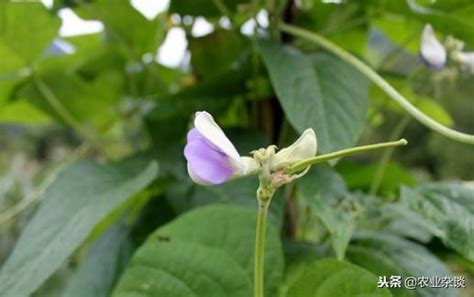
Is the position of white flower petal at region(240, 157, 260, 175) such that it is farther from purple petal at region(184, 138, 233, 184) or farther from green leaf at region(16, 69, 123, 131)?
green leaf at region(16, 69, 123, 131)

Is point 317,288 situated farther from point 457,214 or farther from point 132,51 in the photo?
point 132,51

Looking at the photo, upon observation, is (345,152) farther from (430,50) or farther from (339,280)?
(430,50)

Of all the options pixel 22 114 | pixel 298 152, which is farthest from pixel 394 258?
pixel 22 114

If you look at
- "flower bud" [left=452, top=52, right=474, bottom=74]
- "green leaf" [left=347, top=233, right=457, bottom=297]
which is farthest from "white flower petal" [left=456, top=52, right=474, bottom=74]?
"green leaf" [left=347, top=233, right=457, bottom=297]

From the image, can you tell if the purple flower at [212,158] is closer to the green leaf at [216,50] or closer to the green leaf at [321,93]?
the green leaf at [321,93]

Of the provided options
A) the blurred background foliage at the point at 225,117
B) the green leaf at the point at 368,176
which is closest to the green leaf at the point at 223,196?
the blurred background foliage at the point at 225,117

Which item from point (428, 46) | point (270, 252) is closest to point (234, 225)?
point (270, 252)

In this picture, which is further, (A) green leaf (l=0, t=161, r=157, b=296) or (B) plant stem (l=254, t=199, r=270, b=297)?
(A) green leaf (l=0, t=161, r=157, b=296)

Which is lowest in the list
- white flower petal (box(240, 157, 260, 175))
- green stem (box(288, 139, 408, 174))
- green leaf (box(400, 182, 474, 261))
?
green leaf (box(400, 182, 474, 261))
